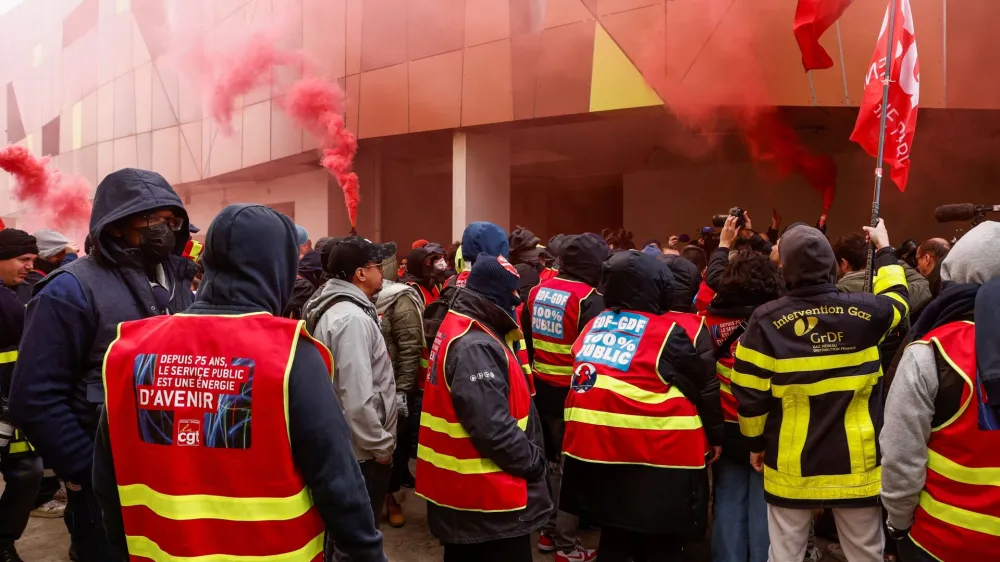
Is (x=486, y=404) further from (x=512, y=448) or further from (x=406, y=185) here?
(x=406, y=185)

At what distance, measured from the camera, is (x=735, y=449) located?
149 inches

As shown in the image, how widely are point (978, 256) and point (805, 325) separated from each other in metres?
0.80

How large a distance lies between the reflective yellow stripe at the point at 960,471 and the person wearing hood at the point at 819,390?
64 centimetres

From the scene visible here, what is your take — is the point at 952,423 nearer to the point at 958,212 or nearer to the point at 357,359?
the point at 958,212

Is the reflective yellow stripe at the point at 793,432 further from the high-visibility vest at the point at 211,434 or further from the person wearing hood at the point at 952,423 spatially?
the high-visibility vest at the point at 211,434

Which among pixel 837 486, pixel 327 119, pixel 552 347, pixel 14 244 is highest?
pixel 327 119

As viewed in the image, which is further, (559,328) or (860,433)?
(559,328)

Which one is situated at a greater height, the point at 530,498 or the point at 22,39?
the point at 22,39

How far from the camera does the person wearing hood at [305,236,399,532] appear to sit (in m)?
3.52

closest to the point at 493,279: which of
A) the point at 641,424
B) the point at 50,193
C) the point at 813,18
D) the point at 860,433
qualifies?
the point at 641,424

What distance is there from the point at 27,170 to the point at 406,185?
31.4 feet

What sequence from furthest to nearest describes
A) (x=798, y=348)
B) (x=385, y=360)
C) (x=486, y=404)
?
(x=385, y=360) → (x=798, y=348) → (x=486, y=404)

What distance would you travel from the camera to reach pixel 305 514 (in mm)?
1848

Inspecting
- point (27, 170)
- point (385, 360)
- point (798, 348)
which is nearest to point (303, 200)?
point (27, 170)
